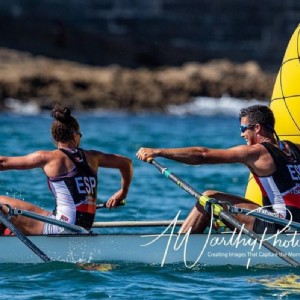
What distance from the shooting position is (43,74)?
42375 millimetres

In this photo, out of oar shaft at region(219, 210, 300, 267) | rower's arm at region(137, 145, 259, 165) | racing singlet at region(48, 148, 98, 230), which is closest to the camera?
oar shaft at region(219, 210, 300, 267)

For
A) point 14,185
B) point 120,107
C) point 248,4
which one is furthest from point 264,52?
point 14,185

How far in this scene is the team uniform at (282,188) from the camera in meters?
11.0

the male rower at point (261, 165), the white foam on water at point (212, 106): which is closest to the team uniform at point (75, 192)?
the male rower at point (261, 165)

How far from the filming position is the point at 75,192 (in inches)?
434

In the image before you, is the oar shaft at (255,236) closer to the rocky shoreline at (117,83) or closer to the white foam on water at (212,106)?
the rocky shoreline at (117,83)

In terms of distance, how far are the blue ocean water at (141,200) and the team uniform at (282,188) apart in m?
0.46

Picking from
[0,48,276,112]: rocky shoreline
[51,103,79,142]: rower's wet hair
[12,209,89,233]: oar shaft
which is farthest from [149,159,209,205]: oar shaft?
[0,48,276,112]: rocky shoreline

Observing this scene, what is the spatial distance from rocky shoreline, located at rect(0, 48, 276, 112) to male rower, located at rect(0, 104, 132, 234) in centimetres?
2904

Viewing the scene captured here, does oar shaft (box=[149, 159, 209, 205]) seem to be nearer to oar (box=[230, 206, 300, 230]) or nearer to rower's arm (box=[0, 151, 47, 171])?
oar (box=[230, 206, 300, 230])

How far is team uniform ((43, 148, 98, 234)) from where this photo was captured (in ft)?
36.1

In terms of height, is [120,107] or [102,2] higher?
[102,2]

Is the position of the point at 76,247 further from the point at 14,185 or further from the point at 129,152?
the point at 129,152

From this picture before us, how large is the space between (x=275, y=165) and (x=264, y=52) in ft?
141
